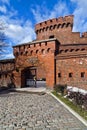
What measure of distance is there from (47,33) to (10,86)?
415 inches

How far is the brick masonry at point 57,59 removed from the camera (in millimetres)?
18234

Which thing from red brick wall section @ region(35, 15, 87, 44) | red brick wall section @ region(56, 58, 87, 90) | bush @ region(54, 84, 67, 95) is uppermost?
red brick wall section @ region(35, 15, 87, 44)

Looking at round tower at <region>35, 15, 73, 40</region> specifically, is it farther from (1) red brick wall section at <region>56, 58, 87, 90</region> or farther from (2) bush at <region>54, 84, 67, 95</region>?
(2) bush at <region>54, 84, 67, 95</region>

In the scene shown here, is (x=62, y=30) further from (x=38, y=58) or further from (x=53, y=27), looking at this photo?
(x=38, y=58)

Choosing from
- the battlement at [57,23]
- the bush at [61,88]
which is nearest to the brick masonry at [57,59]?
the battlement at [57,23]

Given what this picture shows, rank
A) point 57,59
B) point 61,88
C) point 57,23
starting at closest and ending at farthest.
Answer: point 61,88 < point 57,59 < point 57,23

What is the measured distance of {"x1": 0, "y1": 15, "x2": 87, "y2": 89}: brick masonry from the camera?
18.2 meters

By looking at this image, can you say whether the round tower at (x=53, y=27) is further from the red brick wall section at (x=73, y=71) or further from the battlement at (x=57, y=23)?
the red brick wall section at (x=73, y=71)

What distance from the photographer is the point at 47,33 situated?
29.6 meters

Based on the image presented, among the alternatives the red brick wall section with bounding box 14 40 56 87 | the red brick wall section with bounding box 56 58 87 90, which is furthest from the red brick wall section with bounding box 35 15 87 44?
the red brick wall section with bounding box 56 58 87 90

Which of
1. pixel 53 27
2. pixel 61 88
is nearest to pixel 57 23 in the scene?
pixel 53 27

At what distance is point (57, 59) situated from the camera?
1959 centimetres

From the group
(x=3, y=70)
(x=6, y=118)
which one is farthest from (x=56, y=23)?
(x=6, y=118)

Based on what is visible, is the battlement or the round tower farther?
the round tower
